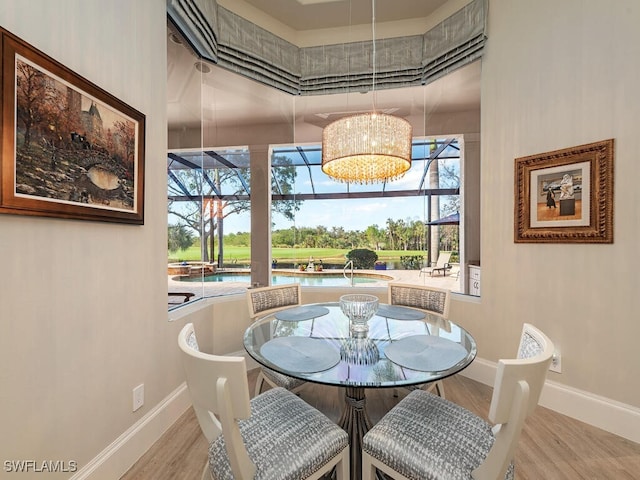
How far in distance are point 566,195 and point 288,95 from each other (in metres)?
2.81

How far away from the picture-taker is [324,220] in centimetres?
356

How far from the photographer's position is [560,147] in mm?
1987

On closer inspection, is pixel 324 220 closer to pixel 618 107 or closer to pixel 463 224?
pixel 463 224

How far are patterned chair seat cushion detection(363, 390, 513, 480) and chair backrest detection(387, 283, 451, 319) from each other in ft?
3.20

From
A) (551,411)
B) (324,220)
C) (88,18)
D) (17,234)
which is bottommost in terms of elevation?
(551,411)

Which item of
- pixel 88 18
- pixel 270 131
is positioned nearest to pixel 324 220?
pixel 270 131

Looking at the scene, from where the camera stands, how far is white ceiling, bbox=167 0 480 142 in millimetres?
2357

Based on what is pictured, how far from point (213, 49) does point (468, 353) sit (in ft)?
9.69

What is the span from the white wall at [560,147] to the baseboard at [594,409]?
46mm

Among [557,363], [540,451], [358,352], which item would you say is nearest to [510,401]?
[358,352]

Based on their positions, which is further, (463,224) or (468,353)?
(463,224)

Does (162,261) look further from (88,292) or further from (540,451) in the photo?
(540,451)

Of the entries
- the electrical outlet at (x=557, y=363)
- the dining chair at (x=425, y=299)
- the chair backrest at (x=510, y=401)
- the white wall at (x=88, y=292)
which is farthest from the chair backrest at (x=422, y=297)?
the white wall at (x=88, y=292)

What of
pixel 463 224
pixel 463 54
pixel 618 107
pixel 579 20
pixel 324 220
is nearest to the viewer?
pixel 618 107
